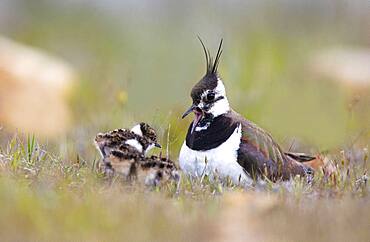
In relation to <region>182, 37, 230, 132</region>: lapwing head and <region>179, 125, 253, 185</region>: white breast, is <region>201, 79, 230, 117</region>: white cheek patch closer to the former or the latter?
<region>182, 37, 230, 132</region>: lapwing head

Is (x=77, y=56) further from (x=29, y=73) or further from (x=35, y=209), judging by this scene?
(x=35, y=209)

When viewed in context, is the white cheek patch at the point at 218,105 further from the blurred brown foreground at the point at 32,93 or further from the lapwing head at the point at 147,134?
the blurred brown foreground at the point at 32,93

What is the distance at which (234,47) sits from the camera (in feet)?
48.5

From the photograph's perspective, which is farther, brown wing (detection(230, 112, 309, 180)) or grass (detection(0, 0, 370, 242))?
brown wing (detection(230, 112, 309, 180))

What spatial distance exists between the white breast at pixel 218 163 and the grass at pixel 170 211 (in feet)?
1.46

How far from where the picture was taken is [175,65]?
1591 cm

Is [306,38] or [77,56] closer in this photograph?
[306,38]

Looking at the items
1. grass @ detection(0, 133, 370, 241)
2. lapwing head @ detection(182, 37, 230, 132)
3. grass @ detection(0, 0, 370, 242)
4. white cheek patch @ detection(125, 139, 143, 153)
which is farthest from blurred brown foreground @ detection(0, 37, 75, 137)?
grass @ detection(0, 133, 370, 241)

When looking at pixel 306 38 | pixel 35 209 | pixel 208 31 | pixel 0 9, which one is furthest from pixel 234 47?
pixel 35 209

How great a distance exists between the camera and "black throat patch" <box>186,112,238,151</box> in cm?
749

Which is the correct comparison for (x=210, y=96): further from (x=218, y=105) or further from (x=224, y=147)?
(x=224, y=147)

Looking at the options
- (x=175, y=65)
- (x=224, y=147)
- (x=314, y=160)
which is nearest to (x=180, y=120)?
(x=314, y=160)

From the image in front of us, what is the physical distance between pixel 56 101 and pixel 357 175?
280 inches

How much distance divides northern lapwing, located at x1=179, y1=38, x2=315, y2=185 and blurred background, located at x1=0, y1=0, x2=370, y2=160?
2.20 meters
